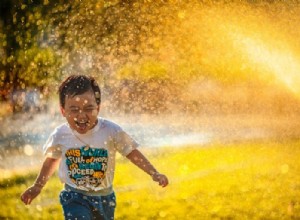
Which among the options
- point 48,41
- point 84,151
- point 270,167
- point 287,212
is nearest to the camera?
point 84,151

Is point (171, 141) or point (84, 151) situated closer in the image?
point (84, 151)

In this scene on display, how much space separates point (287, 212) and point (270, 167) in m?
2.82

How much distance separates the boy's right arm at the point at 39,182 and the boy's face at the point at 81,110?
30 centimetres

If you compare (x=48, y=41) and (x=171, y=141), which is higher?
(x=48, y=41)

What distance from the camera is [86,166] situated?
379 cm

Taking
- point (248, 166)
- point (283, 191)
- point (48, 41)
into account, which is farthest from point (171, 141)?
point (283, 191)

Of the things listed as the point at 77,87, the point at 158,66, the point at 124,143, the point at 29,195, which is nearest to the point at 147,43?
the point at 158,66

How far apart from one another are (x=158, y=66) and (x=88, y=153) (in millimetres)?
15260

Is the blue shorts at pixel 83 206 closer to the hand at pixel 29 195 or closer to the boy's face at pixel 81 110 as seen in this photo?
the hand at pixel 29 195

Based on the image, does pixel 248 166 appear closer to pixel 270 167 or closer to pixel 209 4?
pixel 270 167

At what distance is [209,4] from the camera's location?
14.9m

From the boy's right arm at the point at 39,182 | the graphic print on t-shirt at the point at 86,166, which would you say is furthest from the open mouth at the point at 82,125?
the boy's right arm at the point at 39,182

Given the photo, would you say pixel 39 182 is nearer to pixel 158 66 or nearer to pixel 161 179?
pixel 161 179

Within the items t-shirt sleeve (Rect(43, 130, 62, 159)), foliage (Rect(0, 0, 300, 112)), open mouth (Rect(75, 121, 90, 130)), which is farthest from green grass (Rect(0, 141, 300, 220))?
foliage (Rect(0, 0, 300, 112))
